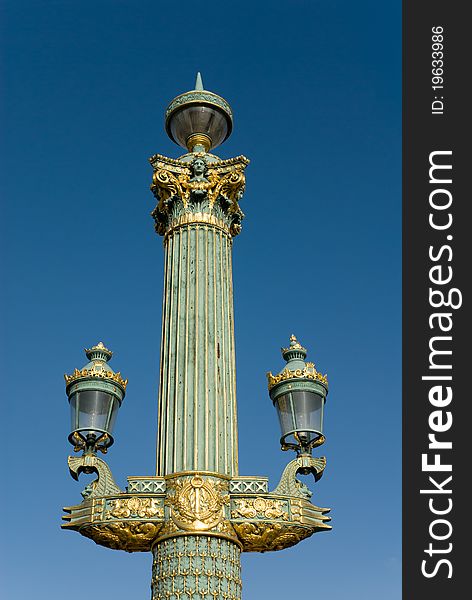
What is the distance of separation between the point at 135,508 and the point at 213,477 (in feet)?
4.12

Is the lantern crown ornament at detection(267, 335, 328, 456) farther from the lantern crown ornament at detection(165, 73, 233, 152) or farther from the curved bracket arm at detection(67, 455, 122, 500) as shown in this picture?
the lantern crown ornament at detection(165, 73, 233, 152)

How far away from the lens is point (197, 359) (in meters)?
→ 15.8

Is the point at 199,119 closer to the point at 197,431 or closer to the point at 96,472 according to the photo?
the point at 197,431

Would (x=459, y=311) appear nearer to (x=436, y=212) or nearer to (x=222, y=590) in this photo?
(x=436, y=212)

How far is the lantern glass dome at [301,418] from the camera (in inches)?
595

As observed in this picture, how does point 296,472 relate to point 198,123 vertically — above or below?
below

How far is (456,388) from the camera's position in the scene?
45.7ft

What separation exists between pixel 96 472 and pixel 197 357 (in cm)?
251

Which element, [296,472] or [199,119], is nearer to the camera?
[296,472]

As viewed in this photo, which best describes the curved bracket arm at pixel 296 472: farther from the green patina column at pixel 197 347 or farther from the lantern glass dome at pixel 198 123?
the lantern glass dome at pixel 198 123

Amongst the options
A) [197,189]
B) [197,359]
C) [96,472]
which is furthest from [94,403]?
[197,189]

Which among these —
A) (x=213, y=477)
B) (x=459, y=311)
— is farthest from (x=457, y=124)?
(x=213, y=477)

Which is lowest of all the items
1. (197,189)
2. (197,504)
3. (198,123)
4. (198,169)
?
(197,504)

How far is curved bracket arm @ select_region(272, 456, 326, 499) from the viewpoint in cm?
1480
